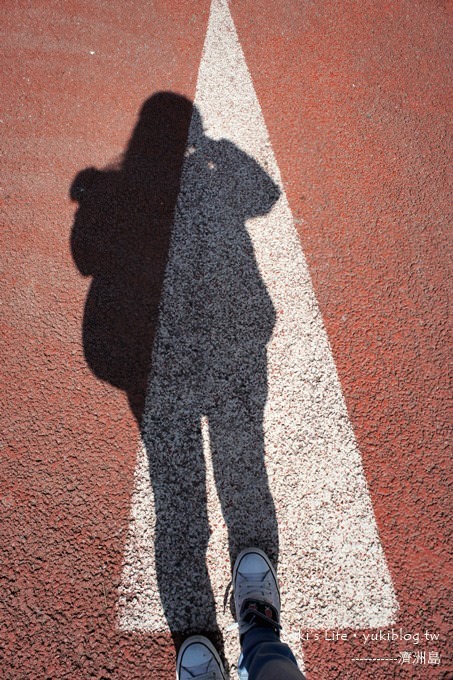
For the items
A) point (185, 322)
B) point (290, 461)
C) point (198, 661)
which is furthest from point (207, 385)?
point (198, 661)

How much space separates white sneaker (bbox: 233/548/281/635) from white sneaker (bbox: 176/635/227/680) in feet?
0.66

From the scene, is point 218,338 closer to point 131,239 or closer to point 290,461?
point 290,461

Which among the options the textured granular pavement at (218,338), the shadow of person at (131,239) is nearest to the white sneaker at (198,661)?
the textured granular pavement at (218,338)

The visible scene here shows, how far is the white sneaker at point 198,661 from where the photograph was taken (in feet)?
7.64

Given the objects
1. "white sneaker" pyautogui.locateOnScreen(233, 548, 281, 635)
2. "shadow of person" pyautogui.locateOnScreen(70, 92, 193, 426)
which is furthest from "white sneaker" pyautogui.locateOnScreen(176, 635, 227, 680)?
"shadow of person" pyautogui.locateOnScreen(70, 92, 193, 426)

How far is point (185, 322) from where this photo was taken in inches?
132

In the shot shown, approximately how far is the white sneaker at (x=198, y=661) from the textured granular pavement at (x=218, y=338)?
0.08m

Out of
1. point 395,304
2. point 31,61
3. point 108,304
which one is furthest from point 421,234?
point 31,61

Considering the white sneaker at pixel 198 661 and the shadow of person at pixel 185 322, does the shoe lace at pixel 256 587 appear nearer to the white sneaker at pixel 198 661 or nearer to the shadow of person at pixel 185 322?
the shadow of person at pixel 185 322

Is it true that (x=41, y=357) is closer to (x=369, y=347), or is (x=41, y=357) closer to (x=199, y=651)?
(x=199, y=651)

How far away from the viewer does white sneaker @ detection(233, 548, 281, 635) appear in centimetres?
238

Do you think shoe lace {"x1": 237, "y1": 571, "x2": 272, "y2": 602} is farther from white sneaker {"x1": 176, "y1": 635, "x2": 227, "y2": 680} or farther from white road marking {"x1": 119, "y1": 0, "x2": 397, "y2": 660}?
white sneaker {"x1": 176, "y1": 635, "x2": 227, "y2": 680}

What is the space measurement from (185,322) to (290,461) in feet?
4.32

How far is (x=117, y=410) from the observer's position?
9.92 ft
